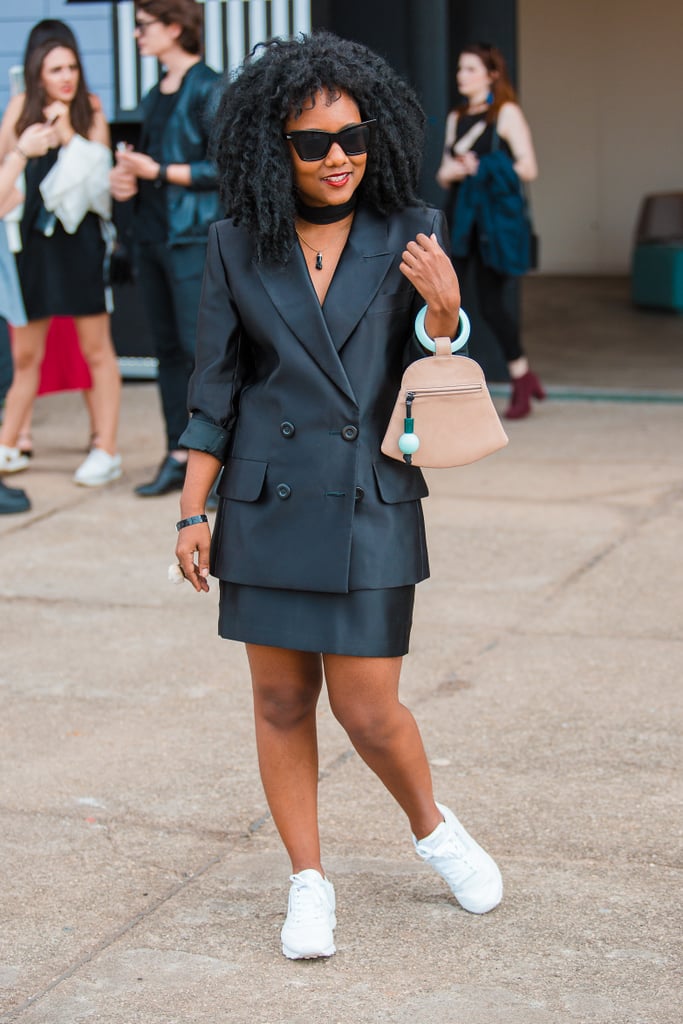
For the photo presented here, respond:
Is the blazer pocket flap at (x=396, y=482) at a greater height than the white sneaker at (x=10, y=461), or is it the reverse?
the blazer pocket flap at (x=396, y=482)

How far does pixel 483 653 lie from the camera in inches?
194

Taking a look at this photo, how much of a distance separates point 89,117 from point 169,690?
132 inches

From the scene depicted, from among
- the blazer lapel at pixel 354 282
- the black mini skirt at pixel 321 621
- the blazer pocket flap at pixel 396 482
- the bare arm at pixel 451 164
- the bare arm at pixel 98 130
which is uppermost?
the bare arm at pixel 98 130

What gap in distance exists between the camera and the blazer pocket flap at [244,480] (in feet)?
9.81

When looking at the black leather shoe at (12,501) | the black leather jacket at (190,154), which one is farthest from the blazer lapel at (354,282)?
the black leather shoe at (12,501)

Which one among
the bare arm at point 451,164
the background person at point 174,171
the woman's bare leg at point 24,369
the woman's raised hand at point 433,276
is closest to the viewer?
the woman's raised hand at point 433,276

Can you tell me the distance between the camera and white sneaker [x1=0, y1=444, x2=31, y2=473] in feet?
24.0

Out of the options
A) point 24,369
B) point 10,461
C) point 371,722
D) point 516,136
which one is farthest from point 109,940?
point 516,136

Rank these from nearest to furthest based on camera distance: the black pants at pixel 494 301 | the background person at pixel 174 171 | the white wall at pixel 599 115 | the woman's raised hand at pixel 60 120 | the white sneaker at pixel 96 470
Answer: the background person at pixel 174 171 < the woman's raised hand at pixel 60 120 < the white sneaker at pixel 96 470 < the black pants at pixel 494 301 < the white wall at pixel 599 115

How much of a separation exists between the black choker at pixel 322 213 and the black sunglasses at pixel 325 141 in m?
0.13

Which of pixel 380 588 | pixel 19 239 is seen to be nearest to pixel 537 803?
pixel 380 588

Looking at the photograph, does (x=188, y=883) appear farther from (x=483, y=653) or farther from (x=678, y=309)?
(x=678, y=309)

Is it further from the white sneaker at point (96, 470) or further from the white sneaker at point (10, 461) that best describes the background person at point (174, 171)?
the white sneaker at point (10, 461)

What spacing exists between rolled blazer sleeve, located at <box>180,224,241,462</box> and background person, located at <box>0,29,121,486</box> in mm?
3888
